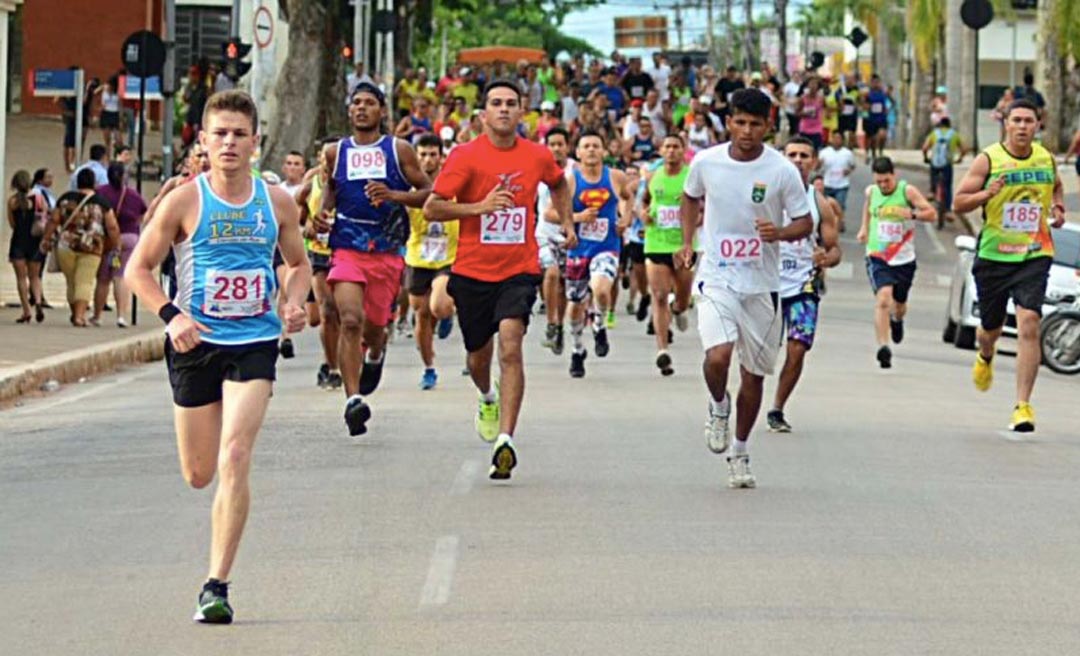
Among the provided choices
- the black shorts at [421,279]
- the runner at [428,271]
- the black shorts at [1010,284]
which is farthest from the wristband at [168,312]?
the black shorts at [421,279]

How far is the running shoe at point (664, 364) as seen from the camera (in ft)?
65.8

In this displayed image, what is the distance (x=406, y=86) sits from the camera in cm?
5519

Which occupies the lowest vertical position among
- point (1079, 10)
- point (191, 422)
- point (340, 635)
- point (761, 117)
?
point (340, 635)

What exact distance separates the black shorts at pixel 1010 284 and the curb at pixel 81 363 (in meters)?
7.53

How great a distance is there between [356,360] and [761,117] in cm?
345

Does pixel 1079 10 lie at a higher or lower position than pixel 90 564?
higher

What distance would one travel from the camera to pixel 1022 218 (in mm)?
15930

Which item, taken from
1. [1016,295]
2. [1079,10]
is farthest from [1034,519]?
[1079,10]

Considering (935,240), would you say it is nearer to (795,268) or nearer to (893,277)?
(893,277)

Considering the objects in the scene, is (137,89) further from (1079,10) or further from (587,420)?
(1079,10)

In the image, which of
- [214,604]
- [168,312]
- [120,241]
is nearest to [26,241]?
[120,241]

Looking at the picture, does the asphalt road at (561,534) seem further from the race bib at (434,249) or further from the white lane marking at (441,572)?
the race bib at (434,249)

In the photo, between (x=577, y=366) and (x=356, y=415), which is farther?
(x=577, y=366)

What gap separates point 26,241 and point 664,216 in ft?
26.2
